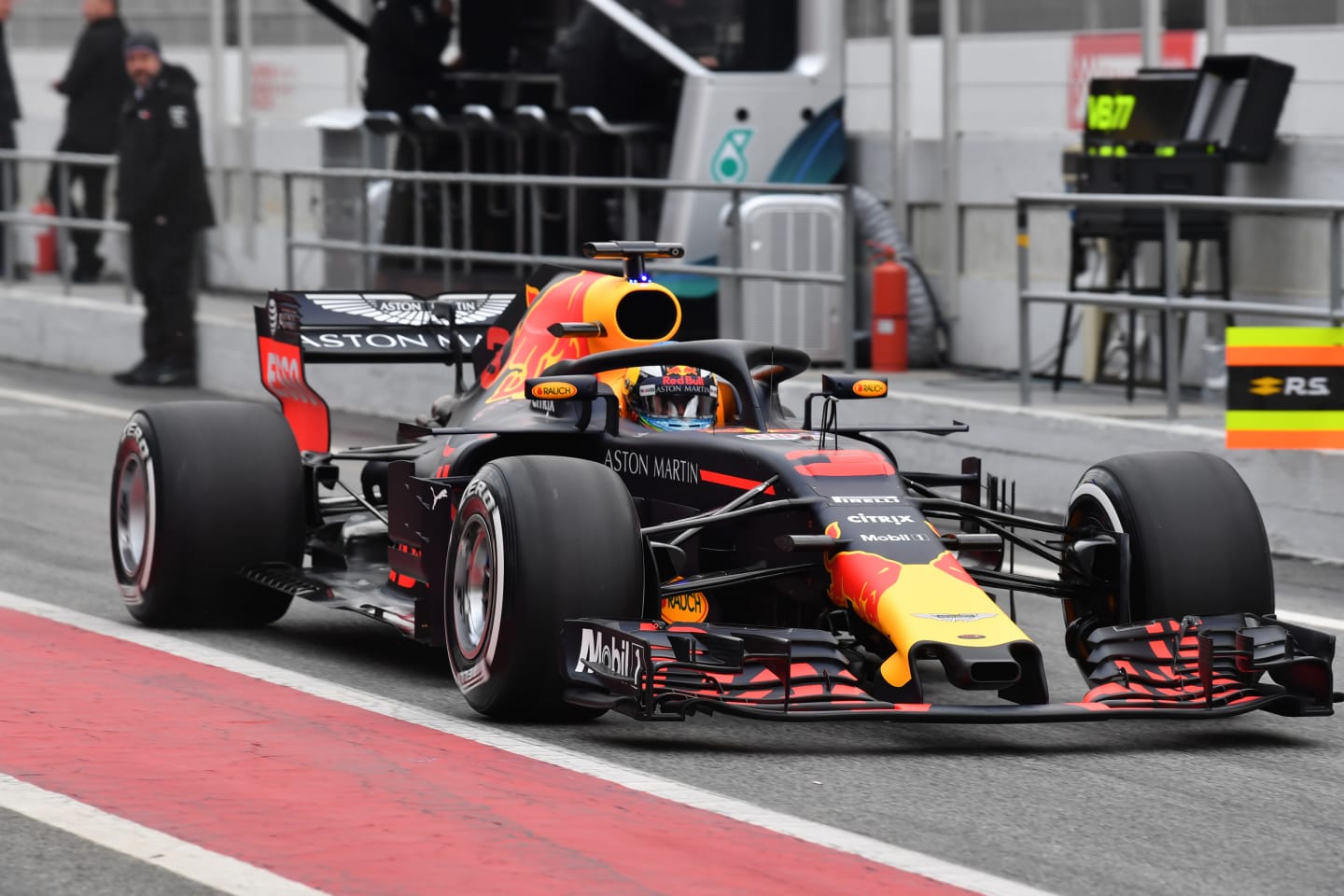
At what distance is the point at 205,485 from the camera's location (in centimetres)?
870

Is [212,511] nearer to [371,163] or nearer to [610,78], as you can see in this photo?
[610,78]

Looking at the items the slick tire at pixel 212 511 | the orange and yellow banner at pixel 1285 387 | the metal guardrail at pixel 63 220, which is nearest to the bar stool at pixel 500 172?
the metal guardrail at pixel 63 220

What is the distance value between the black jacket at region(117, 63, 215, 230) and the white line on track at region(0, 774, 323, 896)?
12.4 m

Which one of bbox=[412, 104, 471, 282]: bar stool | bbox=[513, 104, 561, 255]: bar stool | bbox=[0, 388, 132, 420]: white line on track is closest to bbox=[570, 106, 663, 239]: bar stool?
bbox=[513, 104, 561, 255]: bar stool

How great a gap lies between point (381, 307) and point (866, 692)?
3892 mm

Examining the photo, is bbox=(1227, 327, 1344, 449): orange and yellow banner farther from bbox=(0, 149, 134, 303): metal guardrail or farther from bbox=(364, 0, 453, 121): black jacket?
bbox=(0, 149, 134, 303): metal guardrail

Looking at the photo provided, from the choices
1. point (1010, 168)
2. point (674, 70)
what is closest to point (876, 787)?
point (1010, 168)

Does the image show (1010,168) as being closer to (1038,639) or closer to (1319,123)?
(1319,123)

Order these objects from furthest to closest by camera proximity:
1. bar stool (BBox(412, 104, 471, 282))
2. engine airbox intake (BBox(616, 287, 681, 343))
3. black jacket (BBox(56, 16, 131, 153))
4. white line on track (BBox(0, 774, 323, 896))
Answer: black jacket (BBox(56, 16, 131, 153)) → bar stool (BBox(412, 104, 471, 282)) → engine airbox intake (BBox(616, 287, 681, 343)) → white line on track (BBox(0, 774, 323, 896))

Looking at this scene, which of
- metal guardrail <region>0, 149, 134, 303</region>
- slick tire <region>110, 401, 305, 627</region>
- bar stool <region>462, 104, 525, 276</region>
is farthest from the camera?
metal guardrail <region>0, 149, 134, 303</region>

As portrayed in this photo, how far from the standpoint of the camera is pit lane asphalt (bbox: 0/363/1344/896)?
5664mm

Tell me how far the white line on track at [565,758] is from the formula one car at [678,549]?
15cm

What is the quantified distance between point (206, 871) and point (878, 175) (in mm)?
11967

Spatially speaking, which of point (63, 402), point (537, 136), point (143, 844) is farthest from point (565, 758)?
point (537, 136)
